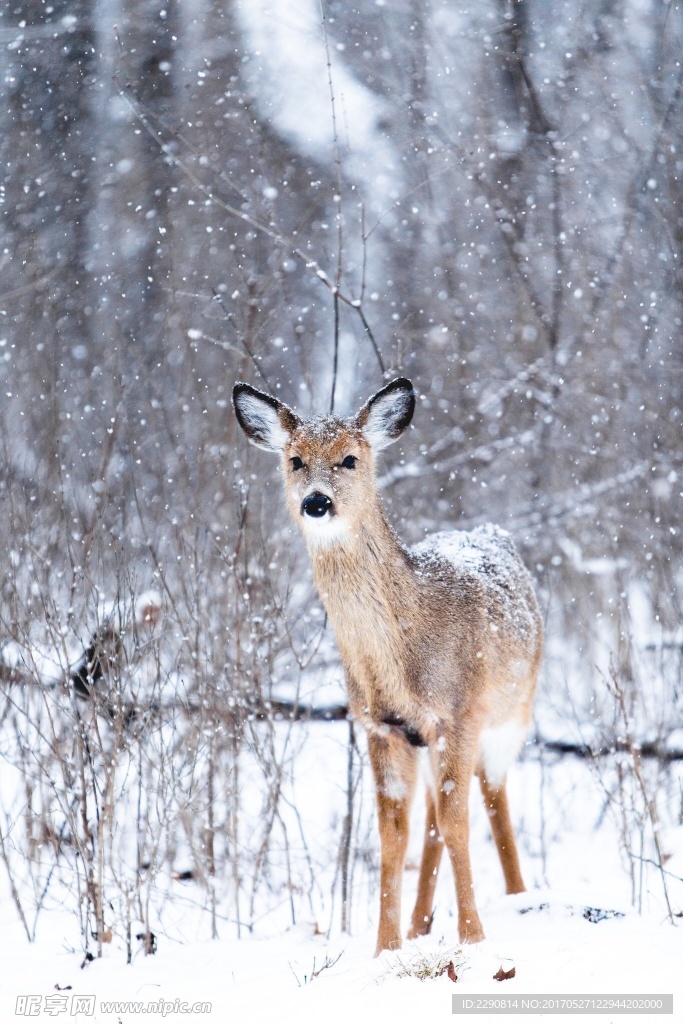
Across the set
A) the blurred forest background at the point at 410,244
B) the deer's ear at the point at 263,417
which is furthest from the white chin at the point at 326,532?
the blurred forest background at the point at 410,244

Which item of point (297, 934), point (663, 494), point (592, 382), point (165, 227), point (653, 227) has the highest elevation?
point (165, 227)

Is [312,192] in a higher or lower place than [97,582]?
higher

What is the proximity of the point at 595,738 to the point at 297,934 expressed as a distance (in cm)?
290

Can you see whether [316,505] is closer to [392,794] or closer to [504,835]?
[392,794]

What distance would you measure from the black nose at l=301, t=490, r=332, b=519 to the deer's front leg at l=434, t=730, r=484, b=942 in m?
1.26

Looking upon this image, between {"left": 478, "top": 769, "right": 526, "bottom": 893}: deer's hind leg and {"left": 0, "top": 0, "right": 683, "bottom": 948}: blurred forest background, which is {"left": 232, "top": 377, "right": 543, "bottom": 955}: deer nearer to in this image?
{"left": 478, "top": 769, "right": 526, "bottom": 893}: deer's hind leg

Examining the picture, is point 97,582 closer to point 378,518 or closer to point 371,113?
point 378,518

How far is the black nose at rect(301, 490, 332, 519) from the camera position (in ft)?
14.7

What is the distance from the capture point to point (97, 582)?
5.89m

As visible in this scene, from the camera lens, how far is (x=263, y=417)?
5098 mm

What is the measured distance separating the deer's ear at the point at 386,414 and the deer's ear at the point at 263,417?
0.37 meters

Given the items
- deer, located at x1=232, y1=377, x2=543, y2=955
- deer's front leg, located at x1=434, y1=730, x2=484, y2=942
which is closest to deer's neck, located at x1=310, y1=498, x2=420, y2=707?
deer, located at x1=232, y1=377, x2=543, y2=955

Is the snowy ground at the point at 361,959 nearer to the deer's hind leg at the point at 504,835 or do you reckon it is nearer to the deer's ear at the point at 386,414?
the deer's hind leg at the point at 504,835

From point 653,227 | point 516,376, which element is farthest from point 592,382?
point 653,227
